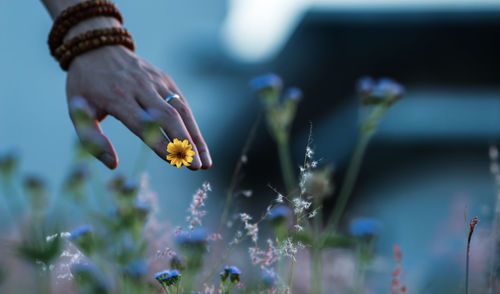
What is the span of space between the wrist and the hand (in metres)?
0.07

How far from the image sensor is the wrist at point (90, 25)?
1289 millimetres

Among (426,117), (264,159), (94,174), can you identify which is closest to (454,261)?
(94,174)

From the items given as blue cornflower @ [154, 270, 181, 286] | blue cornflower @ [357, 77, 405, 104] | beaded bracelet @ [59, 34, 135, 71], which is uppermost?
blue cornflower @ [357, 77, 405, 104]

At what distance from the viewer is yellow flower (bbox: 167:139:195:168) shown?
1065 millimetres

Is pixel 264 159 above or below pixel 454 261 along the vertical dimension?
above

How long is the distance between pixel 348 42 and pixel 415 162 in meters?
2.58

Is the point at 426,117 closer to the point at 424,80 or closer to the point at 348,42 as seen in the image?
the point at 424,80

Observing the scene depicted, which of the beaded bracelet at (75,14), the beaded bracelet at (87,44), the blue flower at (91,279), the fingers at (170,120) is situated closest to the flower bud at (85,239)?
the blue flower at (91,279)

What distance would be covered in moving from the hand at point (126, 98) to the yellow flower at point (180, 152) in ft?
0.04

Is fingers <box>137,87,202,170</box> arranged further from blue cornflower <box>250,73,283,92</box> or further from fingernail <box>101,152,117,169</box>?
blue cornflower <box>250,73,283,92</box>

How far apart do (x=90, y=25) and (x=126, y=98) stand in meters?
0.25

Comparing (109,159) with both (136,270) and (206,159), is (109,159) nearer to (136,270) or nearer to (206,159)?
(206,159)

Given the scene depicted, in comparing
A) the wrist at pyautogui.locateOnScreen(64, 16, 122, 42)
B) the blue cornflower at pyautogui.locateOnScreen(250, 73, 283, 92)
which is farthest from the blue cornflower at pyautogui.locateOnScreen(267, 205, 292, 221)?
the blue cornflower at pyautogui.locateOnScreen(250, 73, 283, 92)

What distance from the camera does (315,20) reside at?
34.4 ft
